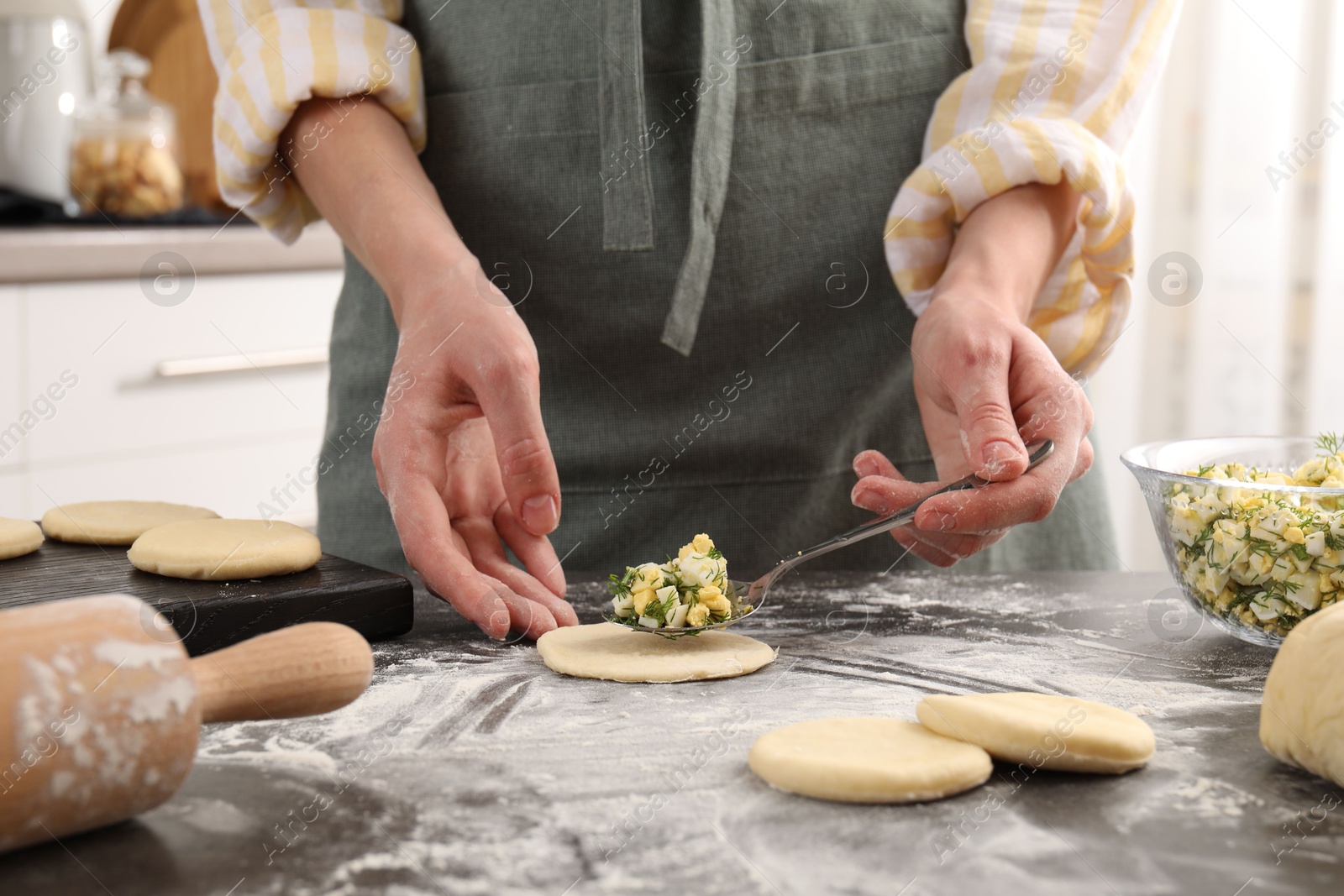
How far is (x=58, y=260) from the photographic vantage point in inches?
73.5

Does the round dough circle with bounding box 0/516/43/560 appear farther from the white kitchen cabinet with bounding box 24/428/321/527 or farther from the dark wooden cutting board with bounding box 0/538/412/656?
the white kitchen cabinet with bounding box 24/428/321/527

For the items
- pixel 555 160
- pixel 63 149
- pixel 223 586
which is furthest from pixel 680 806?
pixel 63 149

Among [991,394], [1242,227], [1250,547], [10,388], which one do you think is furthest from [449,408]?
[1242,227]

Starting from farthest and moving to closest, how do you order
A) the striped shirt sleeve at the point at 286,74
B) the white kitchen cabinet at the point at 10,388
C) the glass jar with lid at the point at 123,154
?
the glass jar with lid at the point at 123,154
the white kitchen cabinet at the point at 10,388
the striped shirt sleeve at the point at 286,74

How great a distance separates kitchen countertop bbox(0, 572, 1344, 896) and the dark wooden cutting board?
37 millimetres

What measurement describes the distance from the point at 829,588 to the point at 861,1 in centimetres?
60

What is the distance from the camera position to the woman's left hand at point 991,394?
852 millimetres

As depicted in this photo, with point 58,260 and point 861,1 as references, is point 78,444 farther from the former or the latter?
point 861,1

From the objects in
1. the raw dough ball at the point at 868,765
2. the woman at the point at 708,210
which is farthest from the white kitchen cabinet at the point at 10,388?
the raw dough ball at the point at 868,765

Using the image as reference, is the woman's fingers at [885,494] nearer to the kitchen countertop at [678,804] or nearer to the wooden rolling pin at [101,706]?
the kitchen countertop at [678,804]

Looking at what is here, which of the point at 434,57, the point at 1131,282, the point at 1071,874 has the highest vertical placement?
the point at 434,57

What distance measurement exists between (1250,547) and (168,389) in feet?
6.06

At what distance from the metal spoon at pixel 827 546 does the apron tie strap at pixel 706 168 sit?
0.98 ft

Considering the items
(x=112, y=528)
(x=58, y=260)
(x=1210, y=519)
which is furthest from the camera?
(x=58, y=260)
